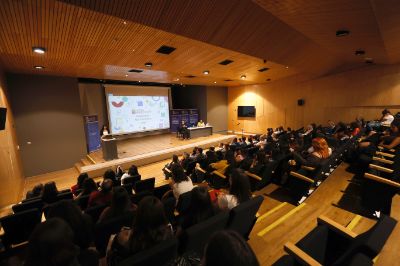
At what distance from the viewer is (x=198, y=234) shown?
1581 mm

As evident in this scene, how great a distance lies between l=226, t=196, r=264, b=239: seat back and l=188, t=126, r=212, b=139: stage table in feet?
32.0

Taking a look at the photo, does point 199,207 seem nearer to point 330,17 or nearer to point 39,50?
point 330,17

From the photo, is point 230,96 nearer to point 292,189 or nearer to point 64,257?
point 292,189

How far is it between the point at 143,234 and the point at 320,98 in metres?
11.9

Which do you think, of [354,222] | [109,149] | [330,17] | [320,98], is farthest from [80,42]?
[320,98]

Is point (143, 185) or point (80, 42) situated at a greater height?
point (80, 42)

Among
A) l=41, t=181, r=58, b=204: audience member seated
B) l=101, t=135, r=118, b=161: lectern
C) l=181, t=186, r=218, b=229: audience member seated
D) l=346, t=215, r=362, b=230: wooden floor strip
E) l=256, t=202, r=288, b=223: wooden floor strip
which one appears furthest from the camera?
l=101, t=135, r=118, b=161: lectern

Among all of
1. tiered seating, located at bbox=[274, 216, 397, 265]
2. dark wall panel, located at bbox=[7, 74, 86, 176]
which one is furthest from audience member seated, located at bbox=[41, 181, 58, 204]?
dark wall panel, located at bbox=[7, 74, 86, 176]

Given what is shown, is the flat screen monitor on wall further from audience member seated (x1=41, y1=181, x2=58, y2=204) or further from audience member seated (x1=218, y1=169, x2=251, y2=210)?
audience member seated (x1=41, y1=181, x2=58, y2=204)

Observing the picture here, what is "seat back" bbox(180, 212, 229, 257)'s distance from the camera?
5.06 feet

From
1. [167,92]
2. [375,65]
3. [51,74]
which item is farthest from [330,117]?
[51,74]

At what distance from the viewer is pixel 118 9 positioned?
→ 10.1 feet

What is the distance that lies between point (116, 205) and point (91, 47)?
12.6 feet

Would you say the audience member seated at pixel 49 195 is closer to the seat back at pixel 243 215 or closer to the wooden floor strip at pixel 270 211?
the seat back at pixel 243 215
